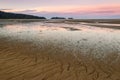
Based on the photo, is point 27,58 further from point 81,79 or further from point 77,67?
point 81,79

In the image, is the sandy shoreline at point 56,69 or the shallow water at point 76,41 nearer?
the sandy shoreline at point 56,69

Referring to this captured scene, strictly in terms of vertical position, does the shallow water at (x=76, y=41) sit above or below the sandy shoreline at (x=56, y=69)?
below

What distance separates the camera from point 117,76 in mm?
7074

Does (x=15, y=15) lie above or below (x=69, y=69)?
below

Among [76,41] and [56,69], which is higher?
[56,69]

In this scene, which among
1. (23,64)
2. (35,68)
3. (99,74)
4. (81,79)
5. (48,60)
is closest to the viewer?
(81,79)

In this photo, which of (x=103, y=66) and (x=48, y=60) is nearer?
(x=103, y=66)

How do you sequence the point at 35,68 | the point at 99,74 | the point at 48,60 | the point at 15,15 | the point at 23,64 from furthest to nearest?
the point at 15,15
the point at 48,60
the point at 23,64
the point at 35,68
the point at 99,74

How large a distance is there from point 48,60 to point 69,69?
Result: 1.79 metres

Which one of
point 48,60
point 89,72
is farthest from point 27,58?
point 89,72

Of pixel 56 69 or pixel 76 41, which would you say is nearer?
pixel 56 69

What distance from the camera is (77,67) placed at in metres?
8.11

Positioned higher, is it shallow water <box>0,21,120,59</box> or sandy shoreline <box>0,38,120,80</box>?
sandy shoreline <box>0,38,120,80</box>

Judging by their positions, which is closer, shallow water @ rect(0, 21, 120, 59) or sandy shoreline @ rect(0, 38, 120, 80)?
sandy shoreline @ rect(0, 38, 120, 80)
